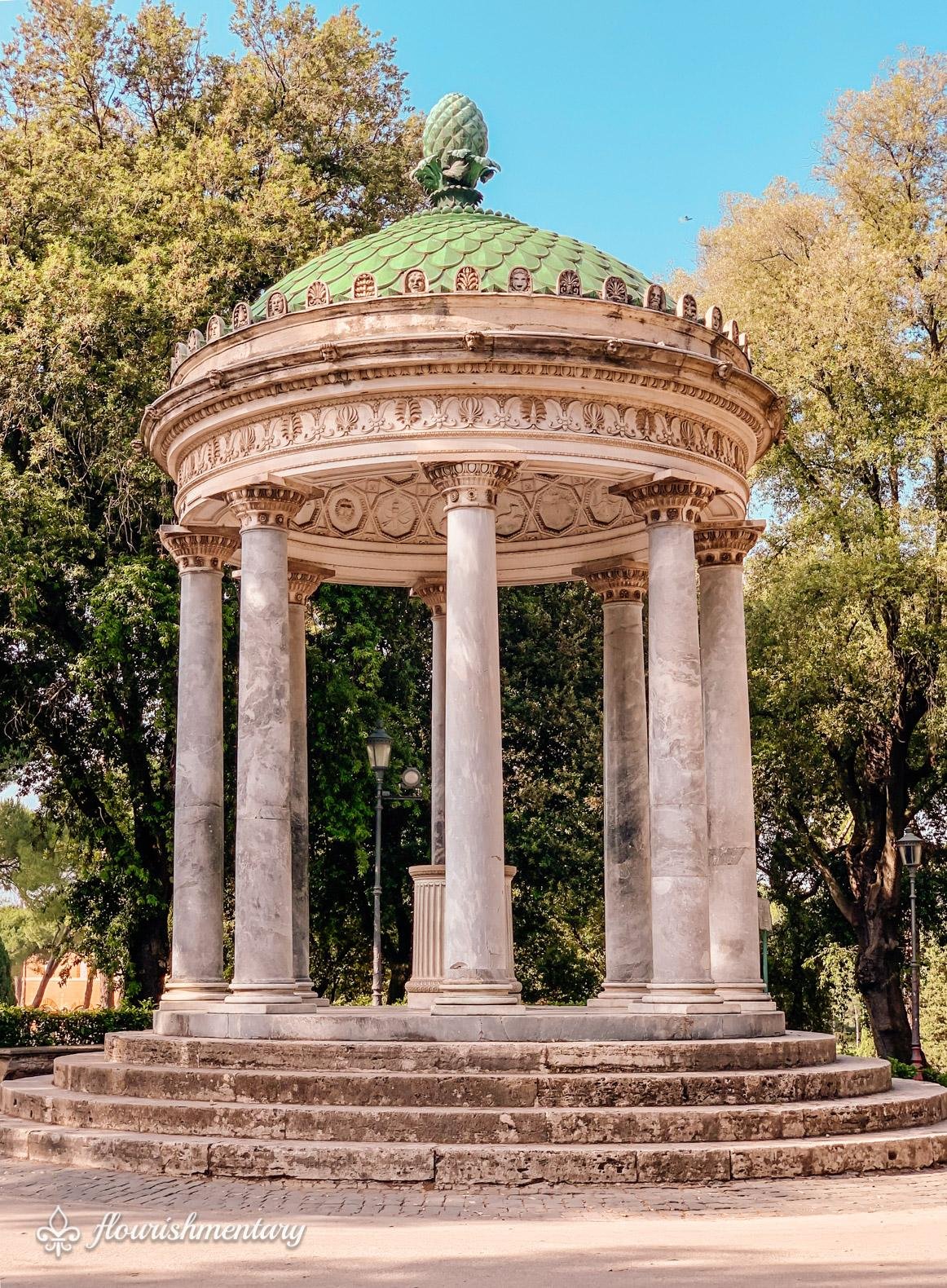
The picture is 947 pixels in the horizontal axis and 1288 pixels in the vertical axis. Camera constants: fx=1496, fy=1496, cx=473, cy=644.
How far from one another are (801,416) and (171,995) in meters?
24.3

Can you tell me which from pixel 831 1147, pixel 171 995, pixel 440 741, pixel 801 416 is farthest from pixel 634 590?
pixel 801 416

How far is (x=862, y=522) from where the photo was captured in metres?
36.8

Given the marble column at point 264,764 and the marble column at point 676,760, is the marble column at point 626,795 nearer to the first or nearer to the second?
the marble column at point 676,760

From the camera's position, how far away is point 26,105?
43.0 m

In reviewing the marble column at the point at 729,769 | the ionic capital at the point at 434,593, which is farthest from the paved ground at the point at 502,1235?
the ionic capital at the point at 434,593

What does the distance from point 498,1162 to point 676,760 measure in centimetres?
712

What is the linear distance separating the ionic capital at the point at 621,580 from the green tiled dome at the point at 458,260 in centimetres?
499

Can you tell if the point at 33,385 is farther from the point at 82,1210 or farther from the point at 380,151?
the point at 82,1210

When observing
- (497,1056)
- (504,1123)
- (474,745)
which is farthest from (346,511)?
(504,1123)

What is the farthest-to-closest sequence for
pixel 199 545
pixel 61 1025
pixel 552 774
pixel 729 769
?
pixel 552 774, pixel 61 1025, pixel 199 545, pixel 729 769

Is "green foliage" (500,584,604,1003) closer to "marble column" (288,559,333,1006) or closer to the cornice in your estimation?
"marble column" (288,559,333,1006)

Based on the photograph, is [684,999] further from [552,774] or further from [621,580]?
[552,774]

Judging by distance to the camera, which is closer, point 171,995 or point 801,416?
point 171,995

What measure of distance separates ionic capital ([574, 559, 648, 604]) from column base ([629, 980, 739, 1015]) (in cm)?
846
